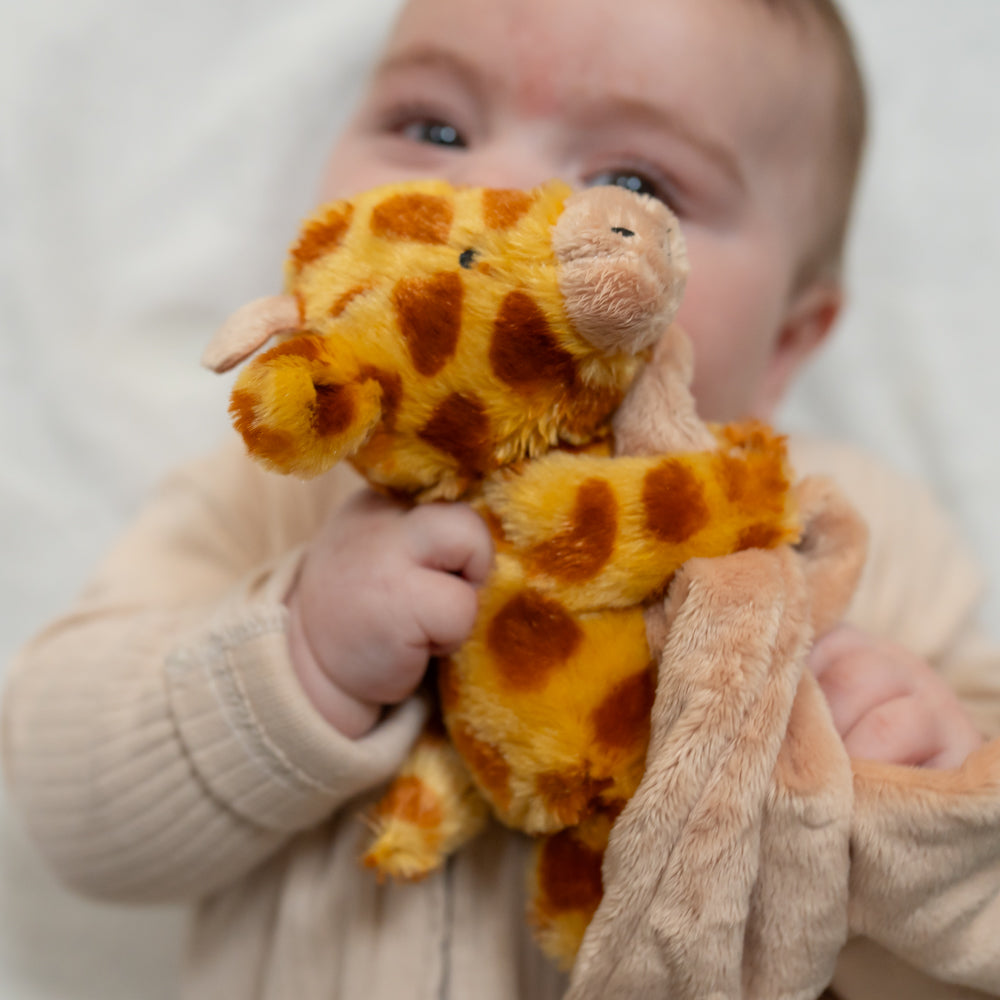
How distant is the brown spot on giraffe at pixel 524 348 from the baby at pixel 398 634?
105mm

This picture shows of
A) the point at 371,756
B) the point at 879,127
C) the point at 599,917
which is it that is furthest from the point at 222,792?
the point at 879,127

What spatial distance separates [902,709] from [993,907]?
0.39 feet

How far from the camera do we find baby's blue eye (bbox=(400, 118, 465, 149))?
77 centimetres

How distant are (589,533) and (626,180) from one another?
357mm

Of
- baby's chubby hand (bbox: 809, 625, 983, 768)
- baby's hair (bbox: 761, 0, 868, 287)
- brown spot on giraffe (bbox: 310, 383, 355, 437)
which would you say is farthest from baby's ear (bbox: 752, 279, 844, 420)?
brown spot on giraffe (bbox: 310, 383, 355, 437)

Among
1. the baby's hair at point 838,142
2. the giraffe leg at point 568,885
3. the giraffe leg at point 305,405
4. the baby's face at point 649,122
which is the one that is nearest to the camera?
the giraffe leg at point 305,405

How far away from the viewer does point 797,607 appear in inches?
20.7

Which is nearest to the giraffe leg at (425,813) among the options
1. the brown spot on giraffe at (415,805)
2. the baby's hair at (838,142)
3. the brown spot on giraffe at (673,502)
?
the brown spot on giraffe at (415,805)

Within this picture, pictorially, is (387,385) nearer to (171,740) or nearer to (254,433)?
(254,433)

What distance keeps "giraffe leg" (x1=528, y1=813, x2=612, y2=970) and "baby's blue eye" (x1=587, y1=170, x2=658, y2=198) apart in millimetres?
454

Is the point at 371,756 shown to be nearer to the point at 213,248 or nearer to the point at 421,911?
the point at 421,911

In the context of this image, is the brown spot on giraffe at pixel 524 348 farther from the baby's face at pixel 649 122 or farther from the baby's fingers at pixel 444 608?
the baby's face at pixel 649 122

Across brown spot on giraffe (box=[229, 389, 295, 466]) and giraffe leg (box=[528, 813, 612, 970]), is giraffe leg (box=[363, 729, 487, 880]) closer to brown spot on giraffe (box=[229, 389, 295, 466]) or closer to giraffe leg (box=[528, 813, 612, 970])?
giraffe leg (box=[528, 813, 612, 970])

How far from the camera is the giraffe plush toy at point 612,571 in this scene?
0.49 metres
